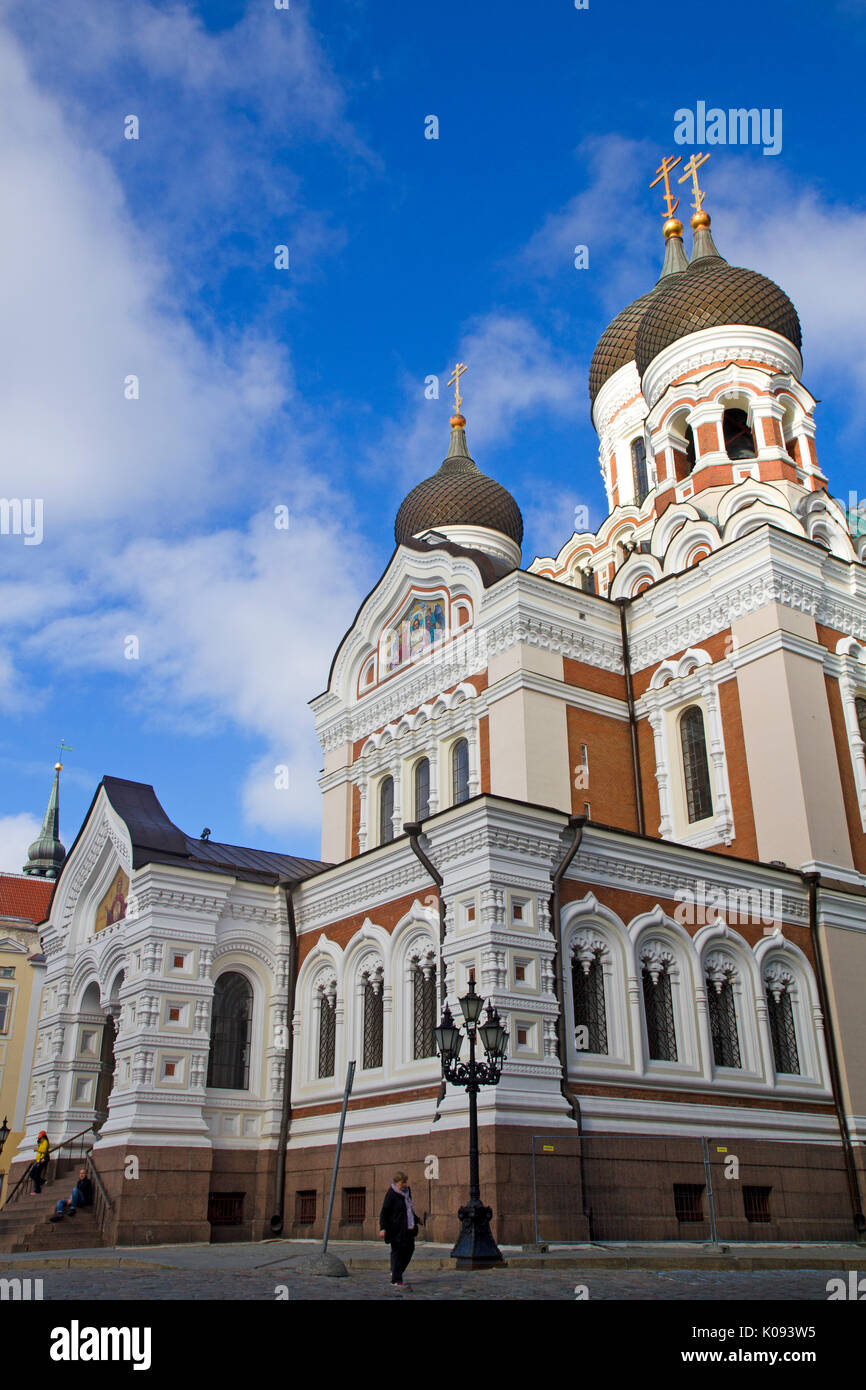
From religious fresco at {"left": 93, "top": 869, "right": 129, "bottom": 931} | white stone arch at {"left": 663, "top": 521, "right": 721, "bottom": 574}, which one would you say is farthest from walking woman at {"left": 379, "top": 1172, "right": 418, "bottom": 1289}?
white stone arch at {"left": 663, "top": 521, "right": 721, "bottom": 574}

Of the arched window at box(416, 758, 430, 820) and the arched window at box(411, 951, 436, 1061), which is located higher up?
the arched window at box(416, 758, 430, 820)

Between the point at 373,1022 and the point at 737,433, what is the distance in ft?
53.3

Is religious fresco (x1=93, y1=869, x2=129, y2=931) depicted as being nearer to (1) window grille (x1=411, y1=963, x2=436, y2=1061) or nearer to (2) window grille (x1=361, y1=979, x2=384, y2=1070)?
(2) window grille (x1=361, y1=979, x2=384, y2=1070)

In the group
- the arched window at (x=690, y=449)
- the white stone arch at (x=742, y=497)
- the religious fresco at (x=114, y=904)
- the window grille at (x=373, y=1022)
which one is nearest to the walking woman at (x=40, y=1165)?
the religious fresco at (x=114, y=904)

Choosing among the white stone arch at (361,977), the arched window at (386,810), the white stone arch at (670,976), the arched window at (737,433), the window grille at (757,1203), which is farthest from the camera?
the arched window at (737,433)

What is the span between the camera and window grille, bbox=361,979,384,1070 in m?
16.8

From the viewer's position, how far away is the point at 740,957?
1681 cm

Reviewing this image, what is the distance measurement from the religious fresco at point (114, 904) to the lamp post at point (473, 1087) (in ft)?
28.6

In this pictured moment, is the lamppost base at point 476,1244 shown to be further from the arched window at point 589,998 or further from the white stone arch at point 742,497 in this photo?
the white stone arch at point 742,497

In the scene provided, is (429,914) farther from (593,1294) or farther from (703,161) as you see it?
(703,161)

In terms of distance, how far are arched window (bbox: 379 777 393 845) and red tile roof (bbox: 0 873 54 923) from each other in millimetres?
25343

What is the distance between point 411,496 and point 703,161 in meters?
→ 11.6

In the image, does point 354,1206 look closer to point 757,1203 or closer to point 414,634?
point 757,1203

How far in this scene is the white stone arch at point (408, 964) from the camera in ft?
51.9
